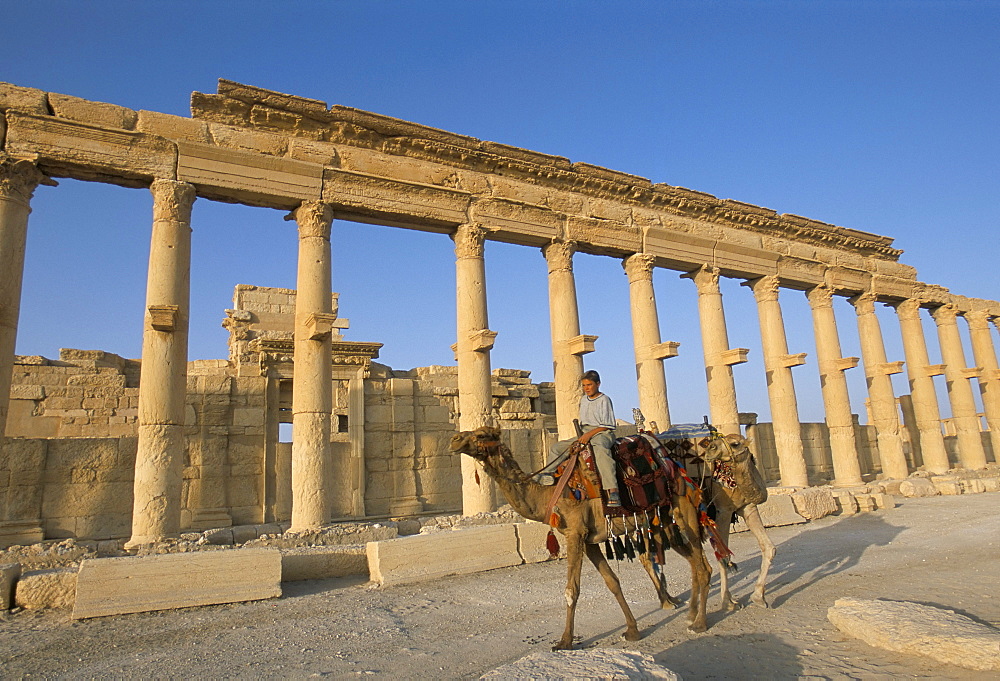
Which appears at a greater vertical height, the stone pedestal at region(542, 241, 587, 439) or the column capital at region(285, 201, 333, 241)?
the column capital at region(285, 201, 333, 241)

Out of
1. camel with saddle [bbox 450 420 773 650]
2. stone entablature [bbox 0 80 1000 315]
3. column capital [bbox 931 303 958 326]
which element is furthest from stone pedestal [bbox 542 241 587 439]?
column capital [bbox 931 303 958 326]

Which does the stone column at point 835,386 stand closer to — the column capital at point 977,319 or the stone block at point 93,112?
the column capital at point 977,319

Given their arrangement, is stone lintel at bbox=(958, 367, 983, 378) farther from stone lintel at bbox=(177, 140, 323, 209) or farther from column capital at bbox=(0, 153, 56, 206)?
column capital at bbox=(0, 153, 56, 206)

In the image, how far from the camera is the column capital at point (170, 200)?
470 inches

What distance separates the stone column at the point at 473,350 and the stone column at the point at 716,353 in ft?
22.1

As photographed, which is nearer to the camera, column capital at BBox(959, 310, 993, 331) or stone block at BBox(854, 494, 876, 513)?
stone block at BBox(854, 494, 876, 513)

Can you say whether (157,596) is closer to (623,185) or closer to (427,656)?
(427,656)

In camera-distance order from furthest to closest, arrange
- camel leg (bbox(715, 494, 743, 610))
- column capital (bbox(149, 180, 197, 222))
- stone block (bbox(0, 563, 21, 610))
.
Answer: column capital (bbox(149, 180, 197, 222))
stone block (bbox(0, 563, 21, 610))
camel leg (bbox(715, 494, 743, 610))

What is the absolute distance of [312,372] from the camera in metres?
12.3

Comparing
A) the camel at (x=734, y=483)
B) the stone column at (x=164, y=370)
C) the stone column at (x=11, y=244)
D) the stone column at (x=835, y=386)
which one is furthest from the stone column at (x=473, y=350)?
the stone column at (x=835, y=386)

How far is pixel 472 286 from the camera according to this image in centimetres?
1425

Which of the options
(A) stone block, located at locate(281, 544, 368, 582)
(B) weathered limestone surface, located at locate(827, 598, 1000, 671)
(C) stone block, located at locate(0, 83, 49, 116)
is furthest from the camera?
(C) stone block, located at locate(0, 83, 49, 116)

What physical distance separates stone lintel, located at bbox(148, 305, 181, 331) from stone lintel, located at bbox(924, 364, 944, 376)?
2265 centimetres

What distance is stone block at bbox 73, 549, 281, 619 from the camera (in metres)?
6.91
